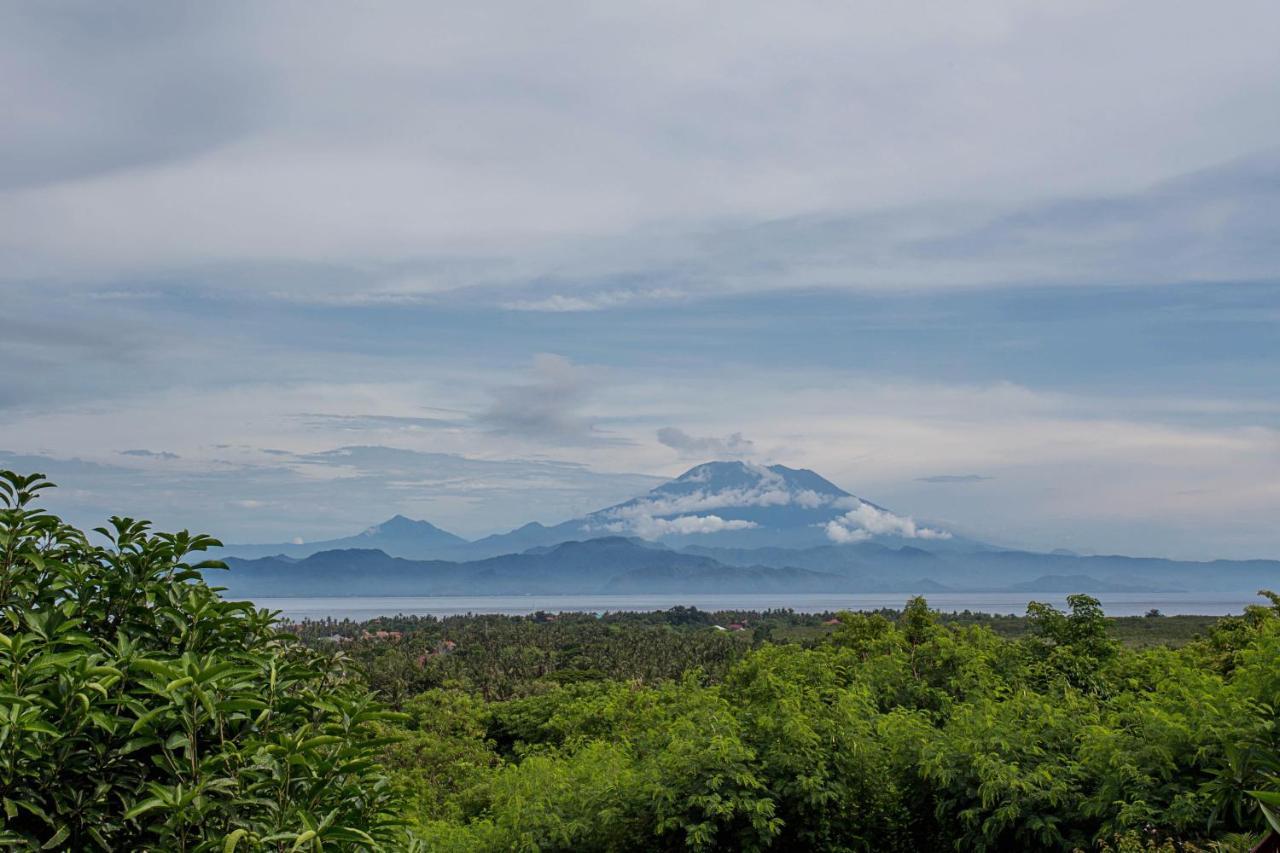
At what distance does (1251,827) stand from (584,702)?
20.6 metres

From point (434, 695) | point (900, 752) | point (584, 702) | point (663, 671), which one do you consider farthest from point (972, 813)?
point (663, 671)

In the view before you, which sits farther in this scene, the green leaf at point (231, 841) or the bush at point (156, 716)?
the bush at point (156, 716)

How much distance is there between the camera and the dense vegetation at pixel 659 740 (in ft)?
10.8

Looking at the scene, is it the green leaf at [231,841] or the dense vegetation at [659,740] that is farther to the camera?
the dense vegetation at [659,740]

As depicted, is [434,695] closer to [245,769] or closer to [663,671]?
[663,671]

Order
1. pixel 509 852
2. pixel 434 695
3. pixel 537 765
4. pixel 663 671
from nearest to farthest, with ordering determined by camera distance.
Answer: pixel 509 852, pixel 537 765, pixel 434 695, pixel 663 671

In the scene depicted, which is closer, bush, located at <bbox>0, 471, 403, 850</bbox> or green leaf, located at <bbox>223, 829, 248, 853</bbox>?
green leaf, located at <bbox>223, 829, 248, 853</bbox>

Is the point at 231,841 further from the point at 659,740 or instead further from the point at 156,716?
the point at 659,740

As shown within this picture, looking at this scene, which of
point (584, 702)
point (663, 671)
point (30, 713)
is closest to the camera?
point (30, 713)

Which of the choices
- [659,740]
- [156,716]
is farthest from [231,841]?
[659,740]

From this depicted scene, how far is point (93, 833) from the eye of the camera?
10.6 ft

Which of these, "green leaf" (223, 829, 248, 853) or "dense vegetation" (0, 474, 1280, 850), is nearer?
"green leaf" (223, 829, 248, 853)

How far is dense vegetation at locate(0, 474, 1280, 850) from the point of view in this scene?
330 cm

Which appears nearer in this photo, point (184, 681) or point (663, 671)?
point (184, 681)
